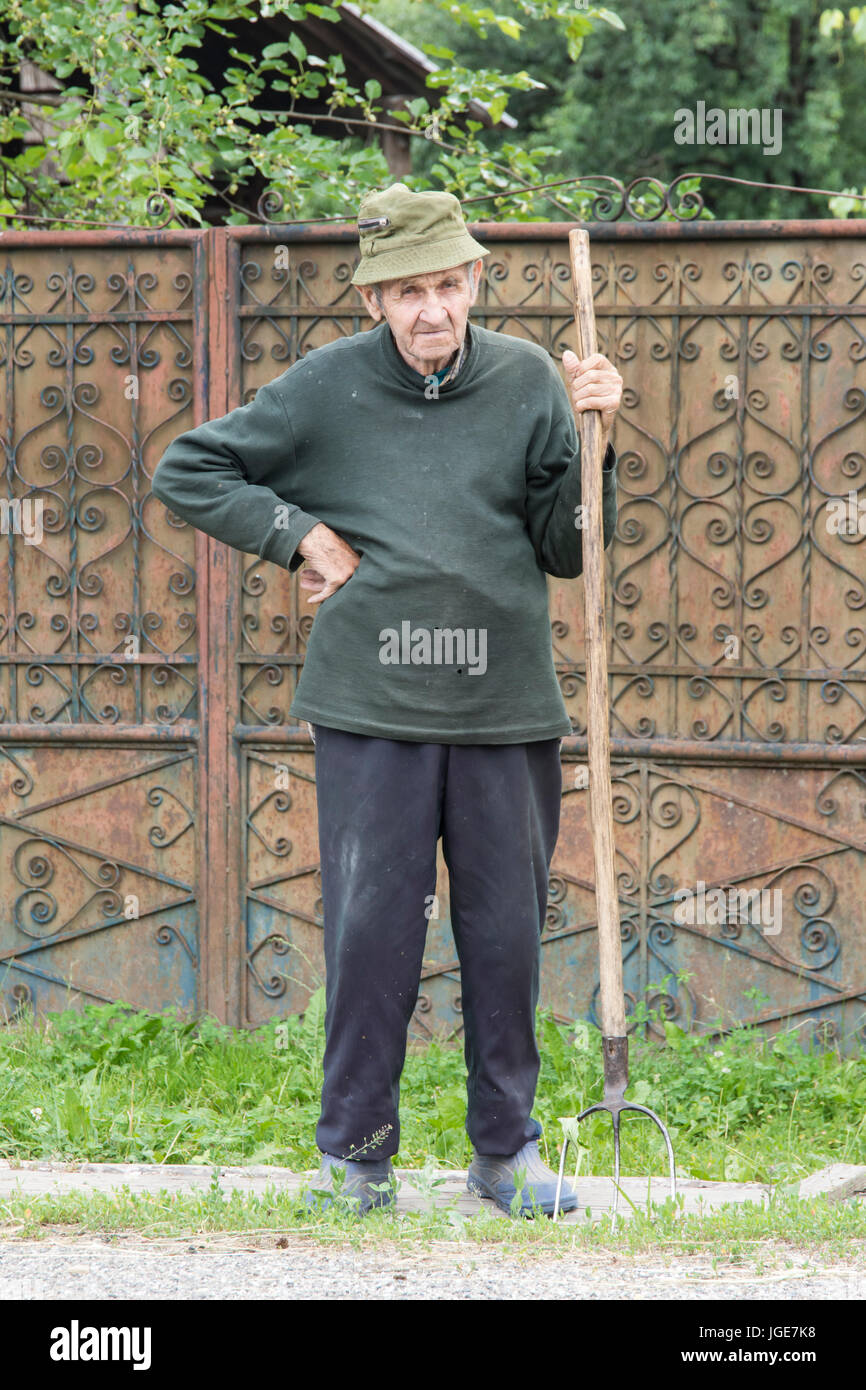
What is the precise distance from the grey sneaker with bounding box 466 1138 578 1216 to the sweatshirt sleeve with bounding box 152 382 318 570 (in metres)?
1.44

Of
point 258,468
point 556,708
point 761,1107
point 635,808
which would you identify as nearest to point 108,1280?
point 556,708

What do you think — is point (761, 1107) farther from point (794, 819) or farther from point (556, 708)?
point (556, 708)

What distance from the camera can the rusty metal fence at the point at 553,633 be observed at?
464cm

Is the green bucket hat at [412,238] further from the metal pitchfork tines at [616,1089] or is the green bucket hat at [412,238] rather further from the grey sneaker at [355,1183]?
the grey sneaker at [355,1183]

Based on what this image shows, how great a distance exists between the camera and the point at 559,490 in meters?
3.28

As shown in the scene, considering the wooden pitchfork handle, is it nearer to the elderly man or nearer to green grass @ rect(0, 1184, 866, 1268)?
the elderly man

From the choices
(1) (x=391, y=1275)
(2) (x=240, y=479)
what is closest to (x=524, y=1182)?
(1) (x=391, y=1275)

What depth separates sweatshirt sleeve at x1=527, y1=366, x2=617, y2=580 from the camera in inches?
128

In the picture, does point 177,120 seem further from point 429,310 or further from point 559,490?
point 559,490

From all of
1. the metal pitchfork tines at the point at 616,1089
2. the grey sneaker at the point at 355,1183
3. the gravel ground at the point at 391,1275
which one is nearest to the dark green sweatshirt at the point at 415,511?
the metal pitchfork tines at the point at 616,1089

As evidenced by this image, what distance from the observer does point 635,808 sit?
188 inches

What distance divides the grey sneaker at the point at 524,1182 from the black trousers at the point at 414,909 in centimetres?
3

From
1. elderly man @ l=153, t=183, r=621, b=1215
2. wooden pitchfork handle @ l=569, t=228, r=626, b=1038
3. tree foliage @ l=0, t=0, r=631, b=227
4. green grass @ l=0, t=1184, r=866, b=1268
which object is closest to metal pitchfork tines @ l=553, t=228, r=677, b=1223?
wooden pitchfork handle @ l=569, t=228, r=626, b=1038

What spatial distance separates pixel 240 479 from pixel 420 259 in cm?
63
